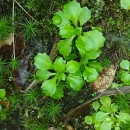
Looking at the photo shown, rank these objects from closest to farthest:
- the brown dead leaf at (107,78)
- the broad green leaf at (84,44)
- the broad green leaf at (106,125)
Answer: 1. the broad green leaf at (84,44)
2. the broad green leaf at (106,125)
3. the brown dead leaf at (107,78)

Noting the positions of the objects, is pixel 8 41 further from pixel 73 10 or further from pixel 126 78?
pixel 126 78

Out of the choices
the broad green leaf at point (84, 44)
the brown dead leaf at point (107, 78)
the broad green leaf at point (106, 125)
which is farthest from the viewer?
the brown dead leaf at point (107, 78)

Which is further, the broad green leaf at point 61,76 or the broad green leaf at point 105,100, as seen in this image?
the broad green leaf at point 105,100

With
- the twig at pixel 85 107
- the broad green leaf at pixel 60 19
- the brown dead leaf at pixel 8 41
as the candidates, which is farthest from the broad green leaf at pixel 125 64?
the brown dead leaf at pixel 8 41

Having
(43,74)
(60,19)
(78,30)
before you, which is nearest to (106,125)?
(43,74)

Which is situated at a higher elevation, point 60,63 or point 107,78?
point 60,63

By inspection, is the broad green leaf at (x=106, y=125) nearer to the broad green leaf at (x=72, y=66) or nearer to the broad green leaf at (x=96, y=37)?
the broad green leaf at (x=72, y=66)

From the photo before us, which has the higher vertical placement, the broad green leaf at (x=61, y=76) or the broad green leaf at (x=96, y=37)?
the broad green leaf at (x=96, y=37)

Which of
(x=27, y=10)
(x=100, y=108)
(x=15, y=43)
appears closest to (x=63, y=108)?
(x=100, y=108)
